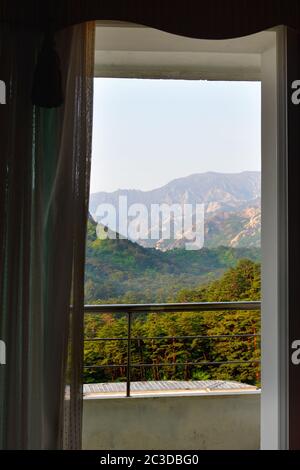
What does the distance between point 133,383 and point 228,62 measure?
2.13 metres

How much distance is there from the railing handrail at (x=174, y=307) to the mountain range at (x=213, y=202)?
1.30ft

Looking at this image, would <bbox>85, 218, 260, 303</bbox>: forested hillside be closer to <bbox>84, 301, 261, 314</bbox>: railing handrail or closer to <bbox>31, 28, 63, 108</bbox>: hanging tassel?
<bbox>84, 301, 261, 314</bbox>: railing handrail

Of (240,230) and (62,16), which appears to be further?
(240,230)

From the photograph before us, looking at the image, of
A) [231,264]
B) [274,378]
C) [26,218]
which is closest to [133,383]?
[231,264]

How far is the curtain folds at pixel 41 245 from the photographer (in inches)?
66.9

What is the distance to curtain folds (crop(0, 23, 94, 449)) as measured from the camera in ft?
5.57

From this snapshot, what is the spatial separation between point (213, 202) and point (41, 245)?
5.05ft

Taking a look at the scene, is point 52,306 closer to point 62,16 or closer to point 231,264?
point 62,16

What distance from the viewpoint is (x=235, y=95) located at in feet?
9.19

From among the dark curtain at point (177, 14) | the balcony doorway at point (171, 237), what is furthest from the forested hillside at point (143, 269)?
the dark curtain at point (177, 14)

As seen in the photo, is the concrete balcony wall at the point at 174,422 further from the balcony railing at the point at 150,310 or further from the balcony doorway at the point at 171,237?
the balcony railing at the point at 150,310

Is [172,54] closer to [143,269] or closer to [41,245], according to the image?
[41,245]

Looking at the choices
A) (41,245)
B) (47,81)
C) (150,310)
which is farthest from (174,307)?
(47,81)

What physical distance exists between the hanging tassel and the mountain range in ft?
3.63
